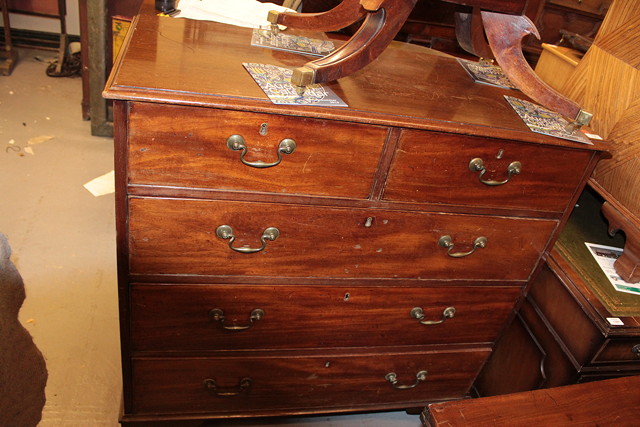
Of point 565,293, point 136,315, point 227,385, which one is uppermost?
point 565,293

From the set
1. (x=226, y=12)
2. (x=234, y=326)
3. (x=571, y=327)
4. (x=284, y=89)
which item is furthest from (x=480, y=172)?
(x=226, y=12)

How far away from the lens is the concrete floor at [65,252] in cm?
177

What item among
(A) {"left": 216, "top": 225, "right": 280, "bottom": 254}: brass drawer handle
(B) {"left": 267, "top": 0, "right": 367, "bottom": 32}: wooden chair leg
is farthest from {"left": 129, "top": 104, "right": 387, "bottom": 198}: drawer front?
(B) {"left": 267, "top": 0, "right": 367, "bottom": 32}: wooden chair leg

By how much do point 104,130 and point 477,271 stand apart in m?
2.40

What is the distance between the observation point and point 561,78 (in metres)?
2.12

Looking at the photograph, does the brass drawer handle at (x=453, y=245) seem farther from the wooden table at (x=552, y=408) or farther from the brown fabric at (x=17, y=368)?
the brown fabric at (x=17, y=368)

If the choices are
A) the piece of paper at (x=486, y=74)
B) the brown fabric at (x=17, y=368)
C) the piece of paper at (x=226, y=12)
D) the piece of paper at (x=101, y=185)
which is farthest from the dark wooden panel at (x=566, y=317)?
the piece of paper at (x=101, y=185)

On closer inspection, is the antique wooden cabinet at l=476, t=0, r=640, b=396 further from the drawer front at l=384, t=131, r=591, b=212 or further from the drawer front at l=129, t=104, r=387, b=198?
the drawer front at l=129, t=104, r=387, b=198

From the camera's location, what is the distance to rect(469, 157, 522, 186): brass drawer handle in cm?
125

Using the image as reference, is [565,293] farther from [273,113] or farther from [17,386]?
[17,386]

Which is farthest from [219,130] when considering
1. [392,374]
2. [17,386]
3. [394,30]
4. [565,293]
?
[17,386]

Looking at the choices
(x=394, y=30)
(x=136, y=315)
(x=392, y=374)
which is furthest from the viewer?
(x=392, y=374)

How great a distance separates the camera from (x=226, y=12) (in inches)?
60.6

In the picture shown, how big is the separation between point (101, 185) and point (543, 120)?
215 cm
